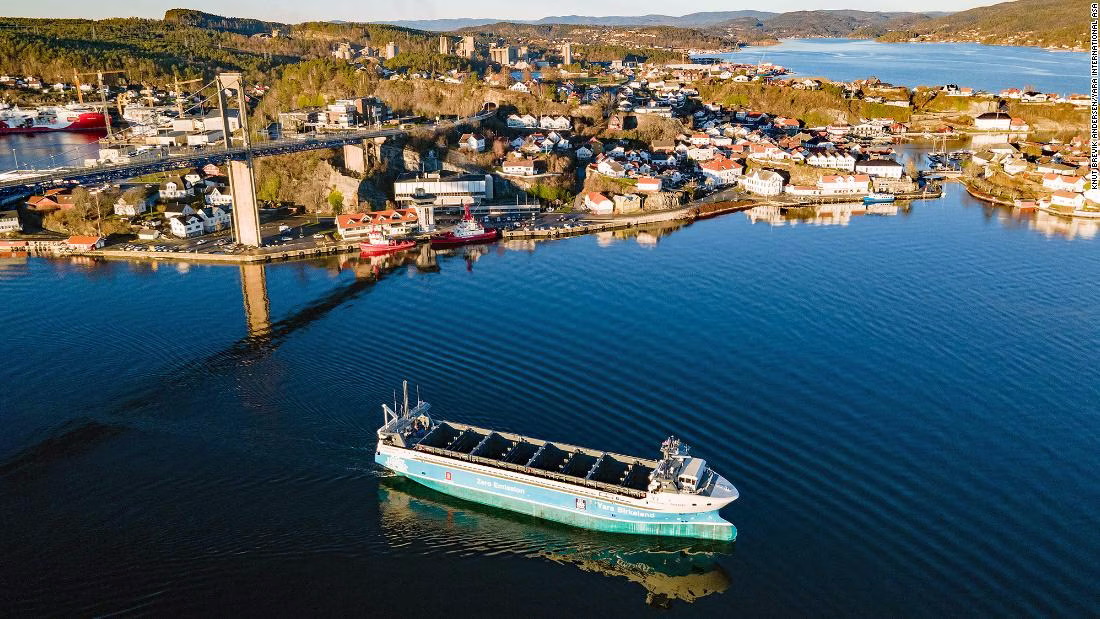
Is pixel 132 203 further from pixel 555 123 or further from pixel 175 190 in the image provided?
pixel 555 123

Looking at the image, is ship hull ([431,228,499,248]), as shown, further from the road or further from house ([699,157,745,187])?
house ([699,157,745,187])

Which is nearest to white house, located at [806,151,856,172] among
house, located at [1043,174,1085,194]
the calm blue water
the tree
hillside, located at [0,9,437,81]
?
house, located at [1043,174,1085,194]

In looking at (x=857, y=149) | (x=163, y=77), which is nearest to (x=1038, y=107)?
(x=857, y=149)

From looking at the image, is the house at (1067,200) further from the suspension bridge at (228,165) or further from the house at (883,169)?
the suspension bridge at (228,165)

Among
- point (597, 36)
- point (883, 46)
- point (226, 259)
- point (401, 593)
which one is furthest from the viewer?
point (597, 36)

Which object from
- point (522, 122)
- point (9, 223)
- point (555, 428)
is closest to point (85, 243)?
point (9, 223)

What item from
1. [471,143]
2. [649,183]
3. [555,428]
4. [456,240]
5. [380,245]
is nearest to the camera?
[555,428]

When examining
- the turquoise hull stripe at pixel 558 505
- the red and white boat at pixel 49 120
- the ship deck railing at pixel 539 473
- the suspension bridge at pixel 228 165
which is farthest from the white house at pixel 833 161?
the red and white boat at pixel 49 120

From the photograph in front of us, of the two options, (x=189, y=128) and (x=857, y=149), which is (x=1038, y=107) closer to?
(x=857, y=149)
